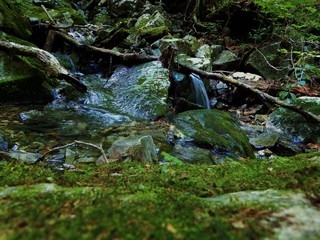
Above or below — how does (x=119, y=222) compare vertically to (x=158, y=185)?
above

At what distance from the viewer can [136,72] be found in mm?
8891

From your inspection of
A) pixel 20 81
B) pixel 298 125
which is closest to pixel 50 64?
pixel 20 81

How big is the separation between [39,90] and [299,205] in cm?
738

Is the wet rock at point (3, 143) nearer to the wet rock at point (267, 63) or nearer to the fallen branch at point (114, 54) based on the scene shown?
the fallen branch at point (114, 54)

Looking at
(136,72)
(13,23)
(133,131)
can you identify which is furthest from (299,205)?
(13,23)

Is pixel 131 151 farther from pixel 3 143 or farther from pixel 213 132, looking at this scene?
pixel 213 132

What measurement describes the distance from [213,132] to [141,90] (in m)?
2.82

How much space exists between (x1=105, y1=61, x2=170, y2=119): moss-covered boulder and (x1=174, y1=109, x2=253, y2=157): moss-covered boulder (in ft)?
3.08

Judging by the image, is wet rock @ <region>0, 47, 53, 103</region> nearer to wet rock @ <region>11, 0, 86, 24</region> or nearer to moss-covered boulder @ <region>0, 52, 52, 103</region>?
moss-covered boulder @ <region>0, 52, 52, 103</region>

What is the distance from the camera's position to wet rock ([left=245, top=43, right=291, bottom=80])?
38.3 feet

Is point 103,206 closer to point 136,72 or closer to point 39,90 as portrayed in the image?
point 39,90

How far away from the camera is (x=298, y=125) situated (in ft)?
25.0

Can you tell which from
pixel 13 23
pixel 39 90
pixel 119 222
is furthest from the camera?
pixel 13 23

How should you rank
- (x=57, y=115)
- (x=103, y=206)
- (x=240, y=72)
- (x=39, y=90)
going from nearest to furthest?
(x=103, y=206)
(x=57, y=115)
(x=39, y=90)
(x=240, y=72)
